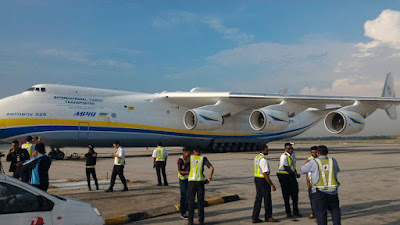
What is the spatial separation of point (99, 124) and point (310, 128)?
1774 cm

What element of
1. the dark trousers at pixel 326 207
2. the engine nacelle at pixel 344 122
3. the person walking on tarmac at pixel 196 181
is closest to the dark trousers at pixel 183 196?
the person walking on tarmac at pixel 196 181

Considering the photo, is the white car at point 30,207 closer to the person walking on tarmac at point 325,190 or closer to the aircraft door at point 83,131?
the person walking on tarmac at point 325,190

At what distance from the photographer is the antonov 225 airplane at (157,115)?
17.7 meters

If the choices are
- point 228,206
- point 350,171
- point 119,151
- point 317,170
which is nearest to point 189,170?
point 228,206

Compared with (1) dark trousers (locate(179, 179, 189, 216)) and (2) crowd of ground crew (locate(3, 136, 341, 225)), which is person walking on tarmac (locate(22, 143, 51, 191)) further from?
(1) dark trousers (locate(179, 179, 189, 216))

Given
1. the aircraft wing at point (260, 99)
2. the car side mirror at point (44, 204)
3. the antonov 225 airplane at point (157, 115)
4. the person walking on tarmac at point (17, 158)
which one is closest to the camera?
the car side mirror at point (44, 204)

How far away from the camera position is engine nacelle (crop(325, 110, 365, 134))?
64.2ft

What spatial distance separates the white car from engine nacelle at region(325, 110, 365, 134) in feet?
58.6

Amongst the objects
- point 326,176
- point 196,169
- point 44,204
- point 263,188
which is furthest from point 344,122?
point 44,204

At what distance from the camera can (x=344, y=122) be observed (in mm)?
19484

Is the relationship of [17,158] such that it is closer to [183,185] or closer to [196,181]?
[183,185]

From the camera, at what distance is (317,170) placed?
5047 mm

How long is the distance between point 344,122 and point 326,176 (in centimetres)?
1567

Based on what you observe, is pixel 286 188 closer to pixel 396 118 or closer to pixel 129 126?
pixel 129 126
